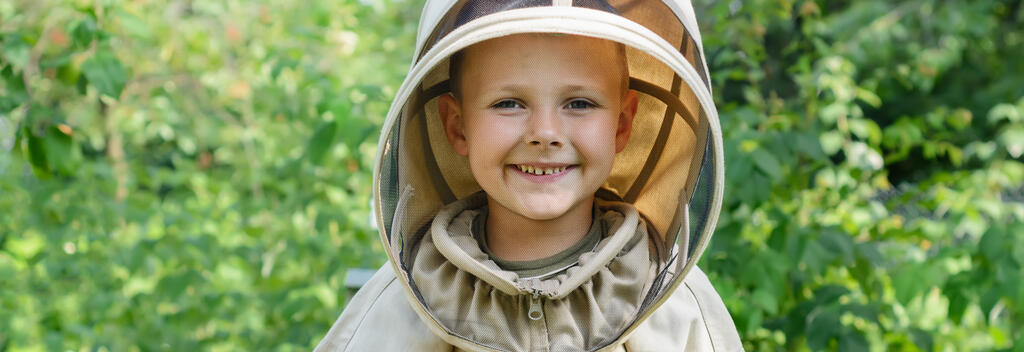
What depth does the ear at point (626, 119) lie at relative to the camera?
60.2 inches

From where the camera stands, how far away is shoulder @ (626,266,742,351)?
1447 mm

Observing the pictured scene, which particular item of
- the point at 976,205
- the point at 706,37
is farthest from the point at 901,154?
the point at 706,37

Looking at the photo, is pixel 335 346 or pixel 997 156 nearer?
pixel 335 346

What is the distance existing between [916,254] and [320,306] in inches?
76.7

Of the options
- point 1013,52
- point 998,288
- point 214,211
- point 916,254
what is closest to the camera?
point 998,288

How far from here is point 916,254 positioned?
300 centimetres

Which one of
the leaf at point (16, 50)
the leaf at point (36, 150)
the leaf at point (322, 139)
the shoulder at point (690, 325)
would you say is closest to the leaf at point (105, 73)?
the leaf at point (16, 50)

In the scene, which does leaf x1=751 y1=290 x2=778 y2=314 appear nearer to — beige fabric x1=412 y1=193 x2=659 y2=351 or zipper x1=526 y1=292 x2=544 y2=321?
beige fabric x1=412 y1=193 x2=659 y2=351

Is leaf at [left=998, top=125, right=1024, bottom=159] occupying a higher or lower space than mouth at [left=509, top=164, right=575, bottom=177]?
lower

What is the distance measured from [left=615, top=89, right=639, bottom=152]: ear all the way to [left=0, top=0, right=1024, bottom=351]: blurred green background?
2.77 ft

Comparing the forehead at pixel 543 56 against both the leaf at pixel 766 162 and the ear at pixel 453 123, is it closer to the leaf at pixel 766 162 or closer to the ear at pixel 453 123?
the ear at pixel 453 123

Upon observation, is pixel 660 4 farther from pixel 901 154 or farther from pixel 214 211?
pixel 214 211

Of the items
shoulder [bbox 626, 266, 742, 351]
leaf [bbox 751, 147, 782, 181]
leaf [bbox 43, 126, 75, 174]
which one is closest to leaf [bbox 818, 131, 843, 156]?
leaf [bbox 751, 147, 782, 181]

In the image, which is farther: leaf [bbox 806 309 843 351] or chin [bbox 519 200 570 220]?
leaf [bbox 806 309 843 351]
